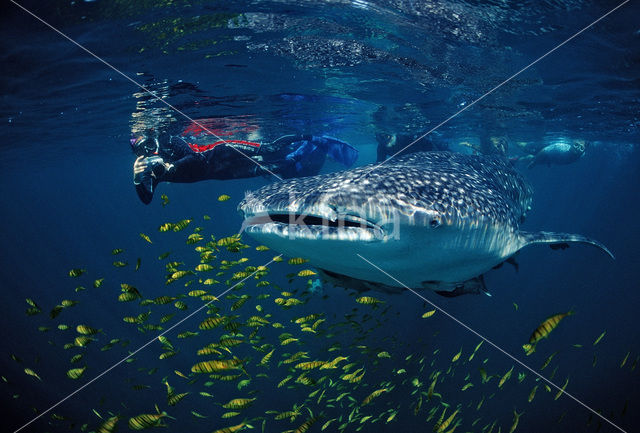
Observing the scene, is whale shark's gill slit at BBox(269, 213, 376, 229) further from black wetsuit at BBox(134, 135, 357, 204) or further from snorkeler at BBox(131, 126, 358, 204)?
black wetsuit at BBox(134, 135, 357, 204)

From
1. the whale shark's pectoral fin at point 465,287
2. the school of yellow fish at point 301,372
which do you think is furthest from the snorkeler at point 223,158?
the whale shark's pectoral fin at point 465,287

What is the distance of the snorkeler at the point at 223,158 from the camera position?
862cm

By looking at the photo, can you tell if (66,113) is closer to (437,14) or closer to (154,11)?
(154,11)

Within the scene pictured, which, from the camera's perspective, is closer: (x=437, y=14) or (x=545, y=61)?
(x=437, y=14)

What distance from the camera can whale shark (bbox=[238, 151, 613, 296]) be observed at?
2.93 m

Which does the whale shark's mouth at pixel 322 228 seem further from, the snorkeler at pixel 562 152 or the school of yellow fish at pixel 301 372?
the snorkeler at pixel 562 152

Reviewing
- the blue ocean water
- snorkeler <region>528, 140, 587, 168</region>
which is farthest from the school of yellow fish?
snorkeler <region>528, 140, 587, 168</region>

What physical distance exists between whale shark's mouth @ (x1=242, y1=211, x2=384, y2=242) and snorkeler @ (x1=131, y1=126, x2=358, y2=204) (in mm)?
6309

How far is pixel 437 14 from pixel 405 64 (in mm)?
2928

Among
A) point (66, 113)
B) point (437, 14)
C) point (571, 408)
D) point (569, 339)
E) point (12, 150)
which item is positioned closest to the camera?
point (437, 14)

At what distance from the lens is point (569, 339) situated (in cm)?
1720

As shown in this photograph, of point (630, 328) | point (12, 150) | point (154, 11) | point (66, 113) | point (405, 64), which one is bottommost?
point (630, 328)

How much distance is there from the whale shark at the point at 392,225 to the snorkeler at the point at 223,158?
5.88 meters

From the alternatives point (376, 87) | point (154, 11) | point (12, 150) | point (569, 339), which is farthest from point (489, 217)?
point (12, 150)
